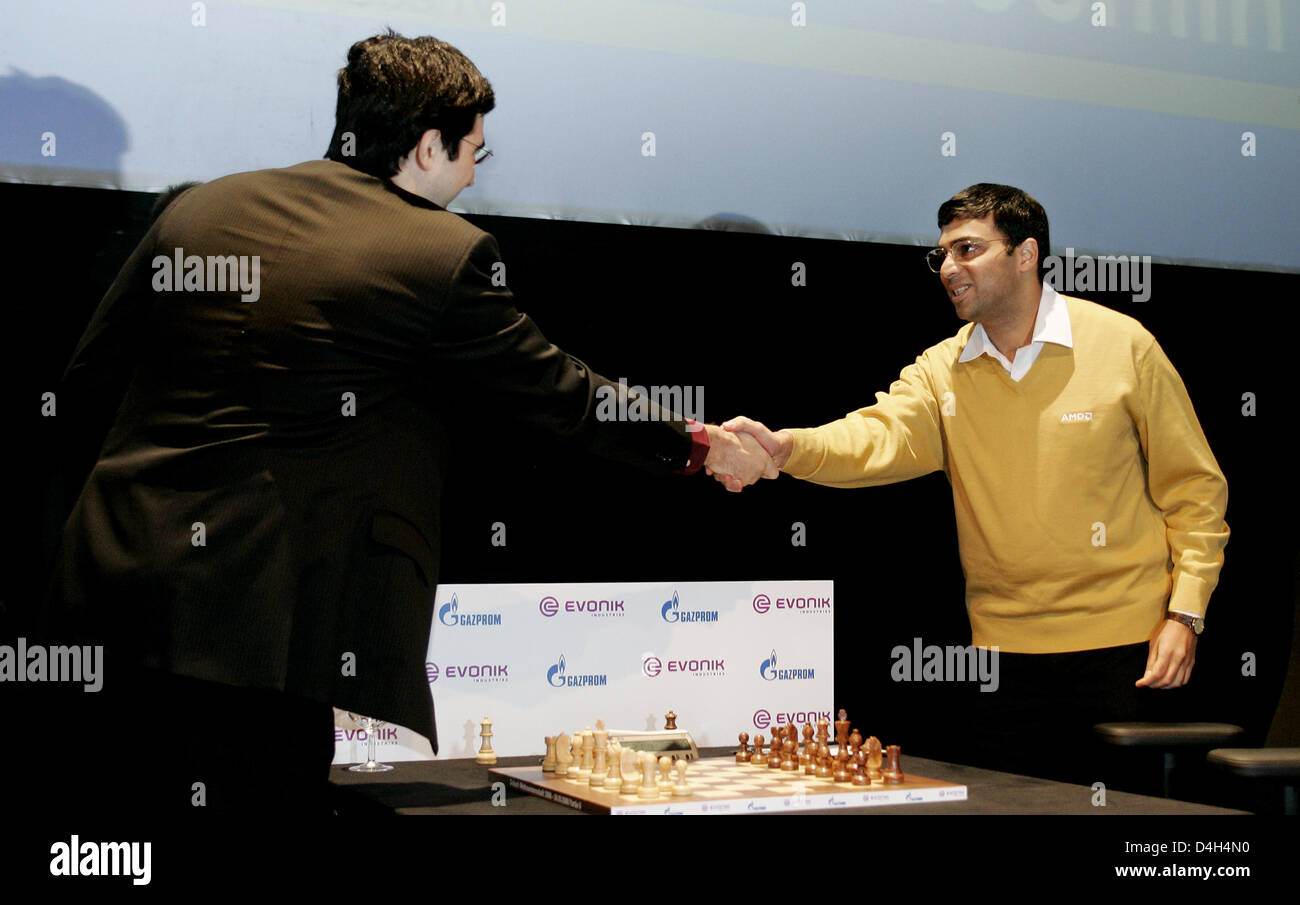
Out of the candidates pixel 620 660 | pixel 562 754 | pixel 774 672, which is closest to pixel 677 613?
pixel 620 660

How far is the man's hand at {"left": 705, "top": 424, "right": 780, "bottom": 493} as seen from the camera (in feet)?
10.0

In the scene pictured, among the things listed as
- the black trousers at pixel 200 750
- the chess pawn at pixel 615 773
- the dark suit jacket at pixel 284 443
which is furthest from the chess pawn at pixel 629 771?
the black trousers at pixel 200 750

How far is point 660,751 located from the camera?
99.0 inches

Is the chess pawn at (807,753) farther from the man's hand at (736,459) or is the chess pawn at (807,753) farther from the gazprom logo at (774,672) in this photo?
the gazprom logo at (774,672)

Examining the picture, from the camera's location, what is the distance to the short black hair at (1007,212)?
10.5ft

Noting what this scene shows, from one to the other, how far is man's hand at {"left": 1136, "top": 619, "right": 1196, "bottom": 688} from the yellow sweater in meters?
0.06

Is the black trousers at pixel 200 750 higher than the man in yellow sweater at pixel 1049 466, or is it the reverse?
the man in yellow sweater at pixel 1049 466

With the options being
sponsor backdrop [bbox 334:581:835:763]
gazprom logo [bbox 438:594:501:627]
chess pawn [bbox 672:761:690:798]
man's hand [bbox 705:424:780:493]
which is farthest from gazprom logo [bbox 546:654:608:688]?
chess pawn [bbox 672:761:690:798]

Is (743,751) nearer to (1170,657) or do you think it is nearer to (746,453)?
(746,453)

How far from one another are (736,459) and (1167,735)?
4.04 feet

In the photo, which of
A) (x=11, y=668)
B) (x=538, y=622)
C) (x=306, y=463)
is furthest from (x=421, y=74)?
(x=11, y=668)

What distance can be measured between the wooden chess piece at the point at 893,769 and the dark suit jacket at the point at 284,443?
0.83 meters

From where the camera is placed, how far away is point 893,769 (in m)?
2.17
